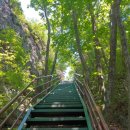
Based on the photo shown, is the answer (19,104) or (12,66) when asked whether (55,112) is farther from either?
(12,66)

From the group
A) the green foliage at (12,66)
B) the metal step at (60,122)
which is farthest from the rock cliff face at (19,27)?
the metal step at (60,122)

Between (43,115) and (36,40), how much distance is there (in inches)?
1151

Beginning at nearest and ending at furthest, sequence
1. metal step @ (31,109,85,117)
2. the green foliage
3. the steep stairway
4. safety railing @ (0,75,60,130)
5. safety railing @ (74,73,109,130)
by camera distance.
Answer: safety railing @ (74,73,109,130) < safety railing @ (0,75,60,130) < the steep stairway < metal step @ (31,109,85,117) < the green foliage

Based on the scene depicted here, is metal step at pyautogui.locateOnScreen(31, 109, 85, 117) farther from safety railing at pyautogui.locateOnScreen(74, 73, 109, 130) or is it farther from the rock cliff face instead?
the rock cliff face

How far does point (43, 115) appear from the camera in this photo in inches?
321

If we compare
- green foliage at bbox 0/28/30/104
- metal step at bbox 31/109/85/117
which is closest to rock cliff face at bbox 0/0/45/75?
green foliage at bbox 0/28/30/104

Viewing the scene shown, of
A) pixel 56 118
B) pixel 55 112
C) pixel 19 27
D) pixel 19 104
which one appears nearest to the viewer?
pixel 19 104

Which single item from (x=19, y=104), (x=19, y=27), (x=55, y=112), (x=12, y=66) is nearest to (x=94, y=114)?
(x=19, y=104)

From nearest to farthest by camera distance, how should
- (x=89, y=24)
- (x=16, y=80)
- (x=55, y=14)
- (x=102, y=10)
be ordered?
(x=16, y=80) → (x=89, y=24) → (x=102, y=10) → (x=55, y=14)

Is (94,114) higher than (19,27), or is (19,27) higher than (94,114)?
(19,27)

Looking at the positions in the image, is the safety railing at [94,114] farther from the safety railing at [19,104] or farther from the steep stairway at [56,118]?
the safety railing at [19,104]

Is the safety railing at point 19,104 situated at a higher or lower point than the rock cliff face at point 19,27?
lower

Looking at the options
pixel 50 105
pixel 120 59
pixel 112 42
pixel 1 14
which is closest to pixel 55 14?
pixel 1 14

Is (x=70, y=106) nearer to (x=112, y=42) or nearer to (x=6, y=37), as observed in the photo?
(x=112, y=42)
